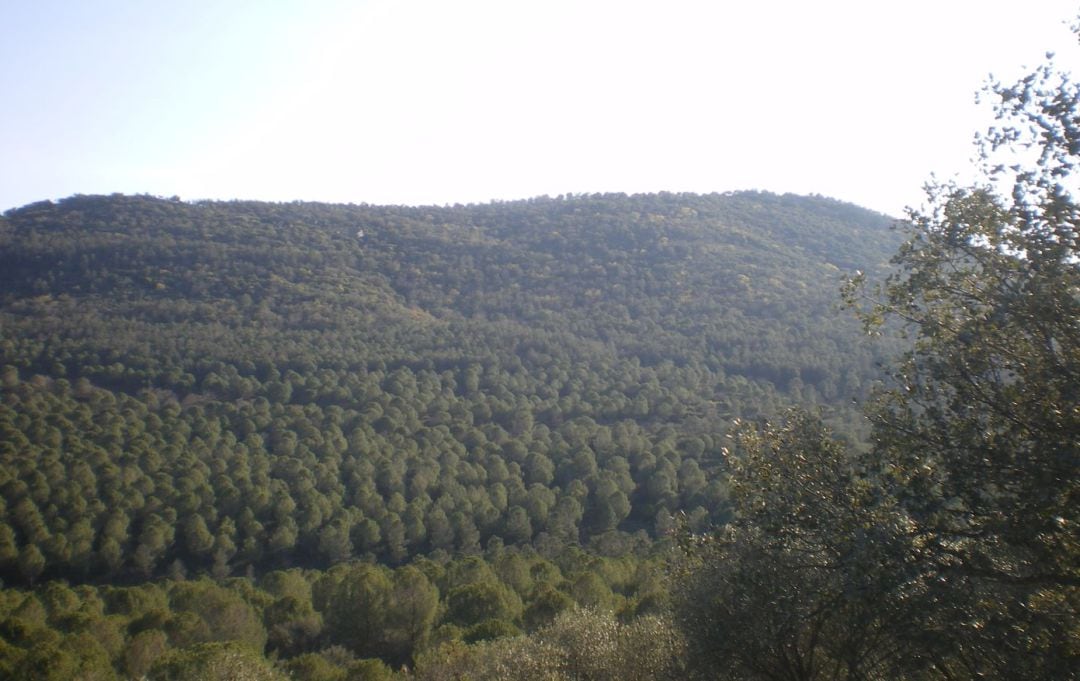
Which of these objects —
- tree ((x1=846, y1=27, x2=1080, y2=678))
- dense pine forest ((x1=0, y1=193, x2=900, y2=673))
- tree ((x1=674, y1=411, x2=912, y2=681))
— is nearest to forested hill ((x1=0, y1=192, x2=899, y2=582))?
dense pine forest ((x1=0, y1=193, x2=900, y2=673))

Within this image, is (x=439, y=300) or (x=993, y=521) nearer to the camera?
(x=993, y=521)

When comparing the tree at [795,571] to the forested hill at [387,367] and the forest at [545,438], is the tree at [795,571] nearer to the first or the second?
the forest at [545,438]

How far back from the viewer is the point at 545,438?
5156 centimetres

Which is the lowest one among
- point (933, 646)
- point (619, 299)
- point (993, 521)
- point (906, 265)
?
point (619, 299)

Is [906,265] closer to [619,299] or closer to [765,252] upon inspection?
[619,299]

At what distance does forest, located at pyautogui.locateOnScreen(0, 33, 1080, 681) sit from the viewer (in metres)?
6.15

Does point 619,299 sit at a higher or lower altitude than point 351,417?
higher

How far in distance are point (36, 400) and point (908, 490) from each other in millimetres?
53988

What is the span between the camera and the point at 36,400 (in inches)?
1917

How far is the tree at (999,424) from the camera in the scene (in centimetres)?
559

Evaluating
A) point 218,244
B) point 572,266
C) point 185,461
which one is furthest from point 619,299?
point 185,461

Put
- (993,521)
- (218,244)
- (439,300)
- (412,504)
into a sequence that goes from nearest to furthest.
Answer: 1. (993,521)
2. (412,504)
3. (439,300)
4. (218,244)

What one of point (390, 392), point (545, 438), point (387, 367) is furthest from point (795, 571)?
point (387, 367)

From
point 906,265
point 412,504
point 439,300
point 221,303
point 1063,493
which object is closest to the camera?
point 1063,493
